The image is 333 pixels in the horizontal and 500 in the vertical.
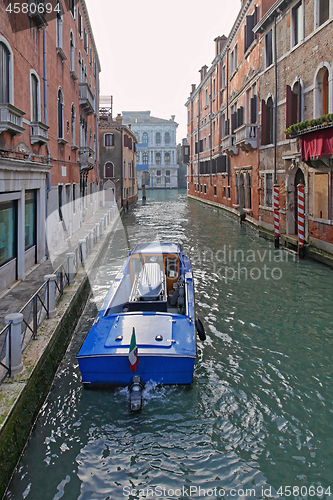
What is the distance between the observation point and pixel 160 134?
247ft

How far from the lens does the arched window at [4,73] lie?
25.5 ft

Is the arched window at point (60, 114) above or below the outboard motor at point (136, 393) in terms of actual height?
above

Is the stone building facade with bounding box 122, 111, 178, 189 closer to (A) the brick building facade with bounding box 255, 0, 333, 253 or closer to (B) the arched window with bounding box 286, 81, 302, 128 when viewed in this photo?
(A) the brick building facade with bounding box 255, 0, 333, 253

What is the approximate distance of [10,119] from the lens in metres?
7.64

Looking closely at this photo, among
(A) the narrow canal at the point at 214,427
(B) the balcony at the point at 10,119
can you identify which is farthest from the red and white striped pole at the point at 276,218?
(B) the balcony at the point at 10,119

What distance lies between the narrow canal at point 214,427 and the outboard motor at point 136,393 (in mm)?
124

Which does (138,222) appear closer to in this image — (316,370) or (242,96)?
(242,96)

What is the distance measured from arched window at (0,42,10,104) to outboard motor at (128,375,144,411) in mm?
5643

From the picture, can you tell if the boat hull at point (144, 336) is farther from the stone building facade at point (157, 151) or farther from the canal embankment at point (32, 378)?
the stone building facade at point (157, 151)

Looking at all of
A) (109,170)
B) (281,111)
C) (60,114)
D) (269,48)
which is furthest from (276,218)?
(109,170)

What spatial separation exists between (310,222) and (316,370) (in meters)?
7.53

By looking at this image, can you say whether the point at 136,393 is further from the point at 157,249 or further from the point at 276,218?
the point at 276,218

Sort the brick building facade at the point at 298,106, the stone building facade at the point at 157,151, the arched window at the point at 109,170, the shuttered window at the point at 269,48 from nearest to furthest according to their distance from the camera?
the brick building facade at the point at 298,106 < the shuttered window at the point at 269,48 < the arched window at the point at 109,170 < the stone building facade at the point at 157,151

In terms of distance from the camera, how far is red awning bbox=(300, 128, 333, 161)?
1012 centimetres
